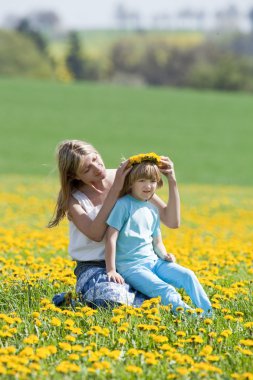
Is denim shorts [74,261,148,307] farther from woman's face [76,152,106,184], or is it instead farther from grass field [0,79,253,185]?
grass field [0,79,253,185]

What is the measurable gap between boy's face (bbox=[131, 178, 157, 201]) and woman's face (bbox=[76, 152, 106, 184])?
0.27 m

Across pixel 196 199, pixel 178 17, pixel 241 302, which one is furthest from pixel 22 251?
pixel 178 17

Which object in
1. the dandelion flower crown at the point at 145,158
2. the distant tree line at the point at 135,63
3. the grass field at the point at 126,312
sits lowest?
the distant tree line at the point at 135,63

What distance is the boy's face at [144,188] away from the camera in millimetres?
5195

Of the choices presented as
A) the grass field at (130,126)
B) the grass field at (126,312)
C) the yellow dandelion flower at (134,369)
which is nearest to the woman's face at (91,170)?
the grass field at (126,312)

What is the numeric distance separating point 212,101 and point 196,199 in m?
36.9

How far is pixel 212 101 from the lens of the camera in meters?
53.0

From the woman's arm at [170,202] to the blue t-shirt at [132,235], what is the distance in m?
0.17

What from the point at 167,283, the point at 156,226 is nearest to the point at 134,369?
the point at 167,283

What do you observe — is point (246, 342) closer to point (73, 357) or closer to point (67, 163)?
point (73, 357)

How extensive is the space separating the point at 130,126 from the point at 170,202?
125 ft

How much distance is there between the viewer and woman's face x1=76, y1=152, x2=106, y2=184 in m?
5.35

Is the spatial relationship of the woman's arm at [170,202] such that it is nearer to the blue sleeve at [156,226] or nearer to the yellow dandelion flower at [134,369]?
the blue sleeve at [156,226]

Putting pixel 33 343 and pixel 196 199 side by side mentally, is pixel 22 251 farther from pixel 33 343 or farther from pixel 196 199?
pixel 196 199
